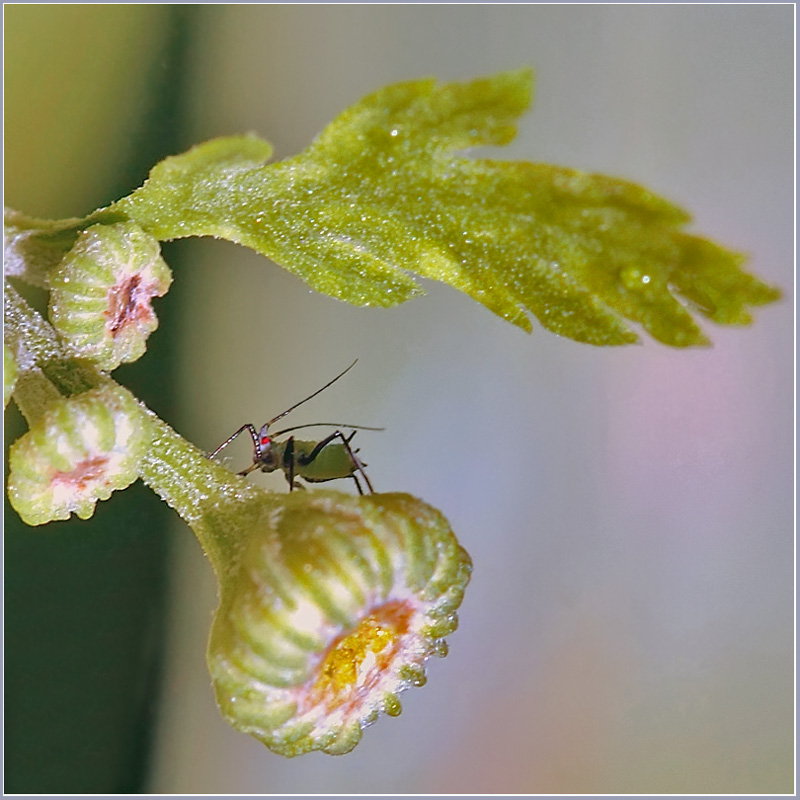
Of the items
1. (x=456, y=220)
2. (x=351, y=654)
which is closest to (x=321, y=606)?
(x=351, y=654)

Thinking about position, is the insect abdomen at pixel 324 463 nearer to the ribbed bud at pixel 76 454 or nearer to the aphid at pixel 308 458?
the aphid at pixel 308 458

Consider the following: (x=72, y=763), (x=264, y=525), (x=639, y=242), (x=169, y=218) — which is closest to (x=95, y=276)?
(x=169, y=218)

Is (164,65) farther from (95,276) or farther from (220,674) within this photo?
(220,674)

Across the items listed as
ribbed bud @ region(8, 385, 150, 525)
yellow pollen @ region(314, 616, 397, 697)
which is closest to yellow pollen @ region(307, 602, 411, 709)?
yellow pollen @ region(314, 616, 397, 697)

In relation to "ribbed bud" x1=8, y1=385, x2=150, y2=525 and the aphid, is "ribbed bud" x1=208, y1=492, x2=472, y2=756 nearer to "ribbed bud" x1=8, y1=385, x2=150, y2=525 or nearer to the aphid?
"ribbed bud" x1=8, y1=385, x2=150, y2=525

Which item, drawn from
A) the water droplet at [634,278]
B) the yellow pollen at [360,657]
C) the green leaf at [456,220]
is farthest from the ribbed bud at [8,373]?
the water droplet at [634,278]

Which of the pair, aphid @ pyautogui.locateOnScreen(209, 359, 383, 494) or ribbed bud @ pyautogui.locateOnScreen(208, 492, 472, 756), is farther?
aphid @ pyautogui.locateOnScreen(209, 359, 383, 494)
